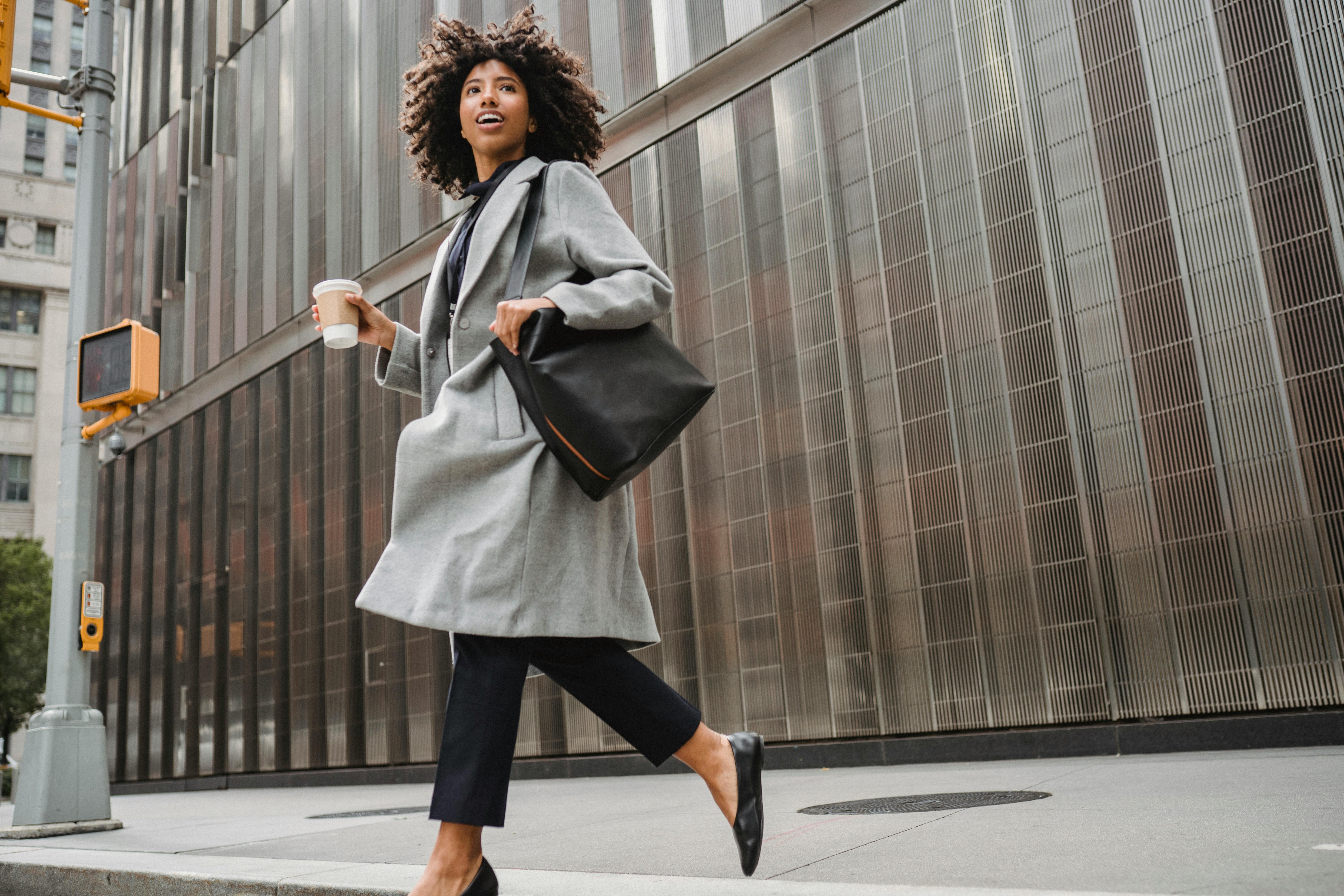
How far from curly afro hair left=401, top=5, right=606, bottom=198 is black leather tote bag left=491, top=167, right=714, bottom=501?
764 mm

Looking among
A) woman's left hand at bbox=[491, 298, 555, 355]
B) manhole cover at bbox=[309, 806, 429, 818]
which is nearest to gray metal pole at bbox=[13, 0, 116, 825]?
manhole cover at bbox=[309, 806, 429, 818]

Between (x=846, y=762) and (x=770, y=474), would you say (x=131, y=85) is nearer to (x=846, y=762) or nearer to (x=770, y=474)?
(x=770, y=474)

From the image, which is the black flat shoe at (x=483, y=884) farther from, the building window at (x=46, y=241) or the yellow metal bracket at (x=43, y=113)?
the building window at (x=46, y=241)

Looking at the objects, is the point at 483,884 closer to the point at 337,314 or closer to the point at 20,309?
the point at 337,314

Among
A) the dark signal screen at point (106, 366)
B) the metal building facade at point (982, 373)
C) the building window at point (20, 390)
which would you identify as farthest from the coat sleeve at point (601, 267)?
the building window at point (20, 390)

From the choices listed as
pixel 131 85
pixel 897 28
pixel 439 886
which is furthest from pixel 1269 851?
pixel 131 85

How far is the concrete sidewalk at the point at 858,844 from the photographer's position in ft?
7.81

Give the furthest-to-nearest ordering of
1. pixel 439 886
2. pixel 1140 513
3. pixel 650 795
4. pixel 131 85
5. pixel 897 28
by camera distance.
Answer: pixel 131 85, pixel 897 28, pixel 1140 513, pixel 650 795, pixel 439 886

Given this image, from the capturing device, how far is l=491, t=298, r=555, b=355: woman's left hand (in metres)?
2.34

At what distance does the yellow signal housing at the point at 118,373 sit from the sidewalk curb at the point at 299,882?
2.96 meters

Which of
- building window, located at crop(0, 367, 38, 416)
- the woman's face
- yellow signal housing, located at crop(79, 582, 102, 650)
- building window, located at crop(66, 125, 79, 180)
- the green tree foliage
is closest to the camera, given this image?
the woman's face

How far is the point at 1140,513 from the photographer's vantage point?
7.26 m

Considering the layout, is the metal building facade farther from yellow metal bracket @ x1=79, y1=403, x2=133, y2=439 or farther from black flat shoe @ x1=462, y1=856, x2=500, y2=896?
black flat shoe @ x1=462, y1=856, x2=500, y2=896

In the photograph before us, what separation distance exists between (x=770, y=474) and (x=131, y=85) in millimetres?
20169
